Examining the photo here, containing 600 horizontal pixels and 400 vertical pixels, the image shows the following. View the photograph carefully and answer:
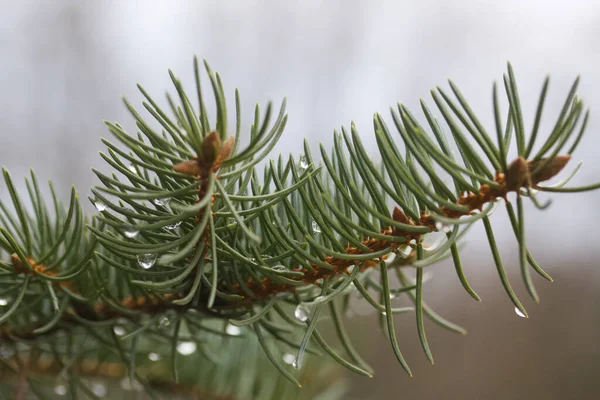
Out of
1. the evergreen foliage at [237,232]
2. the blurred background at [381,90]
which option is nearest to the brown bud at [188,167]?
the evergreen foliage at [237,232]

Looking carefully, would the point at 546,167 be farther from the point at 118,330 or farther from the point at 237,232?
the point at 118,330

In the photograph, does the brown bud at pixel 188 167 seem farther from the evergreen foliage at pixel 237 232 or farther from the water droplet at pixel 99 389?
the water droplet at pixel 99 389

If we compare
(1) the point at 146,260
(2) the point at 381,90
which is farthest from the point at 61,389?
(2) the point at 381,90

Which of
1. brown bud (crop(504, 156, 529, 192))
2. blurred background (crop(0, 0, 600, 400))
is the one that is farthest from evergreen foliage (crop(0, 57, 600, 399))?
blurred background (crop(0, 0, 600, 400))

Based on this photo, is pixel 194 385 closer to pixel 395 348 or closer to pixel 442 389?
pixel 395 348

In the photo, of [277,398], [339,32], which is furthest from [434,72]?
[277,398]

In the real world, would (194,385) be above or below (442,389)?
above

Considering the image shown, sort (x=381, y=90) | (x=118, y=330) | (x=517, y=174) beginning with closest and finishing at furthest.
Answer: (x=517, y=174) < (x=118, y=330) < (x=381, y=90)

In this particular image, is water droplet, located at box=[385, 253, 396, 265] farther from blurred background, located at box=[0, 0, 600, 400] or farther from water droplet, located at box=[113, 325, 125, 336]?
blurred background, located at box=[0, 0, 600, 400]
